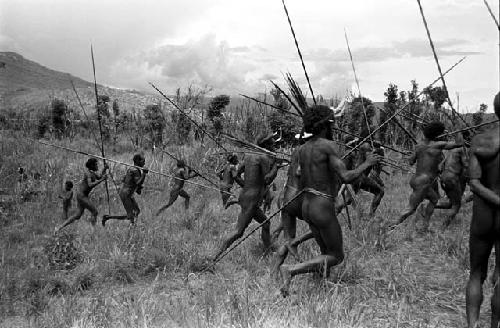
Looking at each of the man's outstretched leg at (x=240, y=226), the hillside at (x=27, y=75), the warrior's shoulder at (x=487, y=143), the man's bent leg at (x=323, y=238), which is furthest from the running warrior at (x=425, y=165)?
the hillside at (x=27, y=75)

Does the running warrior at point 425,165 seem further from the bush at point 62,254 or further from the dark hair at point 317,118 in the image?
the bush at point 62,254

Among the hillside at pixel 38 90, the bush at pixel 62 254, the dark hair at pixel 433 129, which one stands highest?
the hillside at pixel 38 90

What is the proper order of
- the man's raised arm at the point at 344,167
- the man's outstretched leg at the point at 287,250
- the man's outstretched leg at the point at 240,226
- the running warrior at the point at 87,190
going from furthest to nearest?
the running warrior at the point at 87,190 → the man's outstretched leg at the point at 240,226 → the man's outstretched leg at the point at 287,250 → the man's raised arm at the point at 344,167

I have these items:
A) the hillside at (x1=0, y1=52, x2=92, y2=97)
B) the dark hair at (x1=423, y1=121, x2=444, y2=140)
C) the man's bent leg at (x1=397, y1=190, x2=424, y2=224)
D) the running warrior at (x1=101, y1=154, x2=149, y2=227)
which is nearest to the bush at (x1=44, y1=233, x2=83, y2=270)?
the running warrior at (x1=101, y1=154, x2=149, y2=227)

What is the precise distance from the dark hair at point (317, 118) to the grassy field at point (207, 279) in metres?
1.50

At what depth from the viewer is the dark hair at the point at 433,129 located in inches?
300

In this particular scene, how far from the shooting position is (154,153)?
16516 millimetres

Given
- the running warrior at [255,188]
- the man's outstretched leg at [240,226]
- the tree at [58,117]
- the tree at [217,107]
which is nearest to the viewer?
the man's outstretched leg at [240,226]

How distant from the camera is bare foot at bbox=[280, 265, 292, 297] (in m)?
4.85

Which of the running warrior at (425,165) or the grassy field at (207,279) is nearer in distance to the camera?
the grassy field at (207,279)

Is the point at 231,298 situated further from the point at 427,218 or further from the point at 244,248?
the point at 427,218

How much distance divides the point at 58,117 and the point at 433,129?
18.1 metres

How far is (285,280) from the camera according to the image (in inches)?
193

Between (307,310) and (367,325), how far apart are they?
1.68 feet
